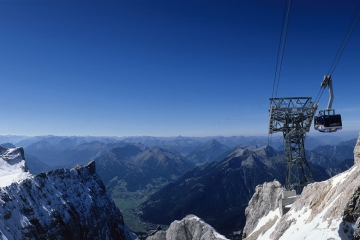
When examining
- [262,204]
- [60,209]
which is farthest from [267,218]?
[60,209]

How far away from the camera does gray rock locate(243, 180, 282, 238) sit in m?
49.4

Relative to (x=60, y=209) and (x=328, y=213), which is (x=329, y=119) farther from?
(x=60, y=209)

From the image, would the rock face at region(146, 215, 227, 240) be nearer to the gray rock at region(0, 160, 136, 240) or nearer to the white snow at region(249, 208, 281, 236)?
the white snow at region(249, 208, 281, 236)

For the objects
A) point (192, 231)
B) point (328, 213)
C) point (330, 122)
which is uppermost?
point (330, 122)

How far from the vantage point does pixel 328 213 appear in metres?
23.0

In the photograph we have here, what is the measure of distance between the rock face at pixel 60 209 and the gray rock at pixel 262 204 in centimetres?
9326

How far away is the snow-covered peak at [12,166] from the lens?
148 meters

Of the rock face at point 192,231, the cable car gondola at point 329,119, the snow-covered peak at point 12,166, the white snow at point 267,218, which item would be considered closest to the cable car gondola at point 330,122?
the cable car gondola at point 329,119

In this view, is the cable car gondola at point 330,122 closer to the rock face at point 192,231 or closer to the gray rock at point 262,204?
the gray rock at point 262,204

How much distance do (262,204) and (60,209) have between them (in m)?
115

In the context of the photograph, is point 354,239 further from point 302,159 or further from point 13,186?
point 13,186

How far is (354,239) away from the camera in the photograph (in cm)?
1897

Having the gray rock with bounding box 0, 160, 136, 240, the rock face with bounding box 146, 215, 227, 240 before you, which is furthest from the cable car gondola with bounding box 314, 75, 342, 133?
the gray rock with bounding box 0, 160, 136, 240

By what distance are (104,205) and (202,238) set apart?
11702 centimetres
